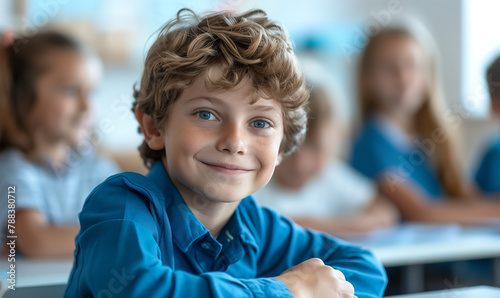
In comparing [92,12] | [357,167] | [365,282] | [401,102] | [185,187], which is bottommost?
[365,282]

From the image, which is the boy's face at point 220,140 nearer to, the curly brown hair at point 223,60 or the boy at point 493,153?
the curly brown hair at point 223,60

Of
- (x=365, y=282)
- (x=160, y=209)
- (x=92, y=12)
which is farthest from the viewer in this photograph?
(x=92, y=12)

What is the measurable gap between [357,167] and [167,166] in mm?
1701

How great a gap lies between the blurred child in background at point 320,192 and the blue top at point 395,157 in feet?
0.45

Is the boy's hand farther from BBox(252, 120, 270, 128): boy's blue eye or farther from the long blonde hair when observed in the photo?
the long blonde hair

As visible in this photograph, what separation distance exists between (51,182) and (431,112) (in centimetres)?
148

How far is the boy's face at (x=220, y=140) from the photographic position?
806 mm

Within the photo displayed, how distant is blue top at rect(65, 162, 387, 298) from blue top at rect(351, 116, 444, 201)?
1389 millimetres

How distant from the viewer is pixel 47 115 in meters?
1.81

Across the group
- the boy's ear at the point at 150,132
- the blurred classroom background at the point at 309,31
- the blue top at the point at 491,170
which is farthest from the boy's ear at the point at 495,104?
the boy's ear at the point at 150,132

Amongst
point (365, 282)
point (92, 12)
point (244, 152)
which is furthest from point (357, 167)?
point (92, 12)

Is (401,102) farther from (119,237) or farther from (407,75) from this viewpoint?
(119,237)

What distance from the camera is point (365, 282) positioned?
942 mm

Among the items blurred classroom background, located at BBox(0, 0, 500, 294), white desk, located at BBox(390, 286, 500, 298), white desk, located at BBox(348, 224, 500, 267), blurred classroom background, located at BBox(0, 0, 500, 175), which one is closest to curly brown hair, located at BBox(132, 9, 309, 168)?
white desk, located at BBox(390, 286, 500, 298)
